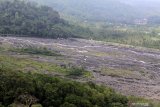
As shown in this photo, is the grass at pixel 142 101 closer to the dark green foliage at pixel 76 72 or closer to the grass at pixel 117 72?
the dark green foliage at pixel 76 72

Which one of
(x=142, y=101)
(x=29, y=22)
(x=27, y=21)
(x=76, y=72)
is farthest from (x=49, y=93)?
(x=27, y=21)

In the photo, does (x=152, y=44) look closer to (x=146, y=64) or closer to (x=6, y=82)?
(x=146, y=64)

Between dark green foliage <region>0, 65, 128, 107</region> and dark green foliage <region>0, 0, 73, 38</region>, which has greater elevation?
dark green foliage <region>0, 0, 73, 38</region>

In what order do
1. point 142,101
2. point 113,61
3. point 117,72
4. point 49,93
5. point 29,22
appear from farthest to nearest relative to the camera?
point 29,22 → point 113,61 → point 117,72 → point 142,101 → point 49,93

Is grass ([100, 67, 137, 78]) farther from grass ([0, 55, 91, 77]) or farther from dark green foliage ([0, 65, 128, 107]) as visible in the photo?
dark green foliage ([0, 65, 128, 107])

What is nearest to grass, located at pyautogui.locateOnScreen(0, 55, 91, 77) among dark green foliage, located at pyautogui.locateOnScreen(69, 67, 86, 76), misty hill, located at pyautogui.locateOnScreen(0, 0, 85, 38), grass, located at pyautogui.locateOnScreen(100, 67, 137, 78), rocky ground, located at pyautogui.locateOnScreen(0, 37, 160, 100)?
dark green foliage, located at pyautogui.locateOnScreen(69, 67, 86, 76)

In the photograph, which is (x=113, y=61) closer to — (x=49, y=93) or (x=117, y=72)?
(x=117, y=72)

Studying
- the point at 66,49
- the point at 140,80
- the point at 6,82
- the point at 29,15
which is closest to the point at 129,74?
the point at 140,80
